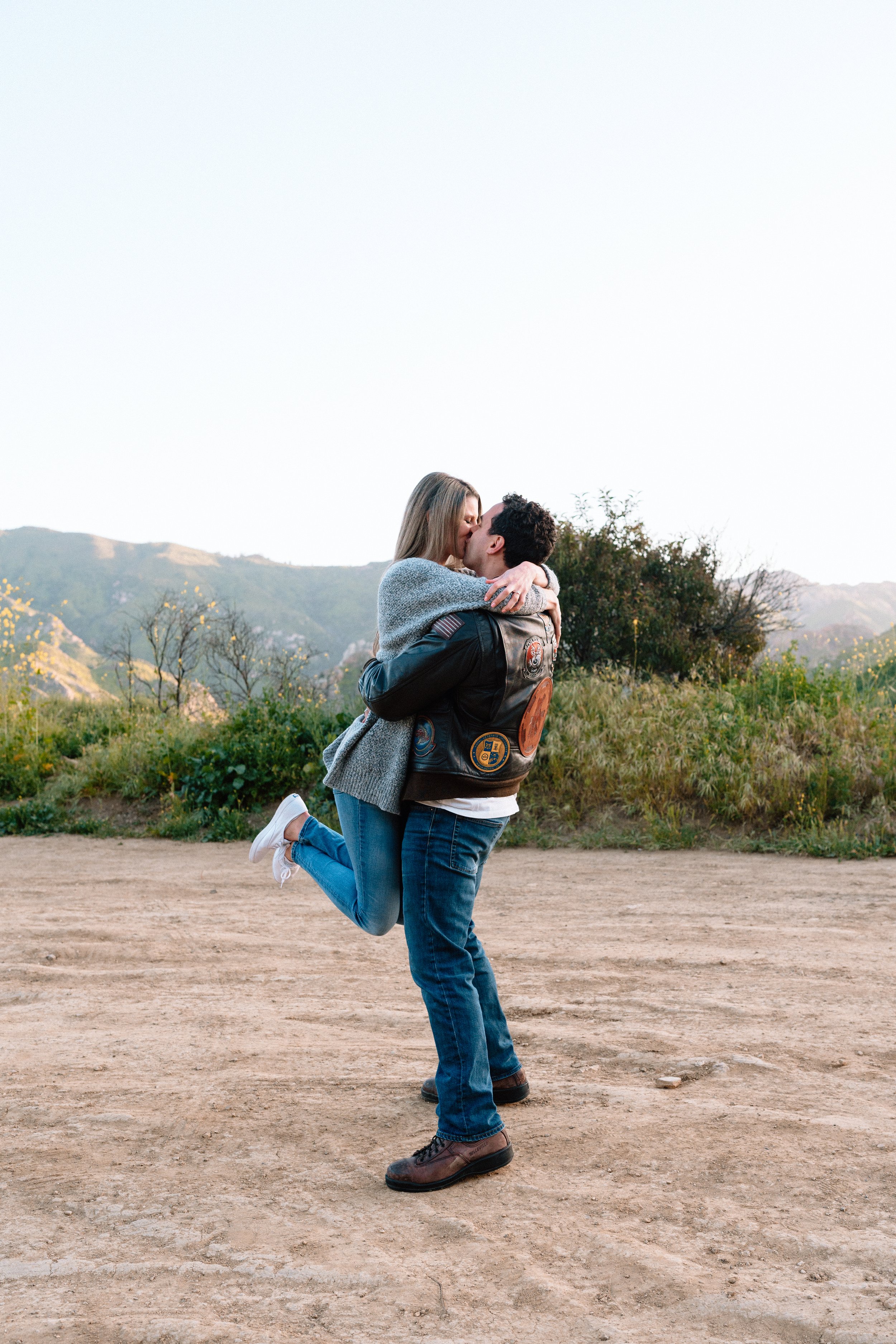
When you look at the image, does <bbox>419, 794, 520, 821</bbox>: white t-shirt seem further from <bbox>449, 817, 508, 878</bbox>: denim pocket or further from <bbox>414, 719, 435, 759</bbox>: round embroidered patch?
<bbox>414, 719, 435, 759</bbox>: round embroidered patch

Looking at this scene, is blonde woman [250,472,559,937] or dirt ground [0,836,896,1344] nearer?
dirt ground [0,836,896,1344]

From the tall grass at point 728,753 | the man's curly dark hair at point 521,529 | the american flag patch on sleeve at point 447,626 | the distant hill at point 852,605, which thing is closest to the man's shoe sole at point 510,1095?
the american flag patch on sleeve at point 447,626

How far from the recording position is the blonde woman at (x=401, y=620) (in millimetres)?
2799

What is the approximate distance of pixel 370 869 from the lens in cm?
297

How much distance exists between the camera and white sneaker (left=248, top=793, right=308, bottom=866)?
342 cm

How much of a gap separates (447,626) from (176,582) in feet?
367

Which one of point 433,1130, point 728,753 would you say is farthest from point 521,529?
point 728,753

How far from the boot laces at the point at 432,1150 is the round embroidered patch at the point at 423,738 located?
3.87 feet

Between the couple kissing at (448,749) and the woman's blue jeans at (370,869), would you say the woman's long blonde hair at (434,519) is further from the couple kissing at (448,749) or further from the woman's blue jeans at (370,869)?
the woman's blue jeans at (370,869)

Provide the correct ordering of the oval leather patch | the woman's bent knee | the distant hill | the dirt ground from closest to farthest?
the dirt ground → the oval leather patch → the woman's bent knee → the distant hill

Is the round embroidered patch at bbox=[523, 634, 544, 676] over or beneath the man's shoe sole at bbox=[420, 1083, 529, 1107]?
over

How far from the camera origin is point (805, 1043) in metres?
3.89

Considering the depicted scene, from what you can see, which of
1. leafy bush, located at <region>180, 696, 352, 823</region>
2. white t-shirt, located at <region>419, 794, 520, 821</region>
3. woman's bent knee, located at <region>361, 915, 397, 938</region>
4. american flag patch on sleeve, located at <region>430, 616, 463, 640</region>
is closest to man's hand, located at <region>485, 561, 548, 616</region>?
american flag patch on sleeve, located at <region>430, 616, 463, 640</region>

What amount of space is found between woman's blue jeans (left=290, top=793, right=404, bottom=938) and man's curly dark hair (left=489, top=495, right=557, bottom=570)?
0.88m
